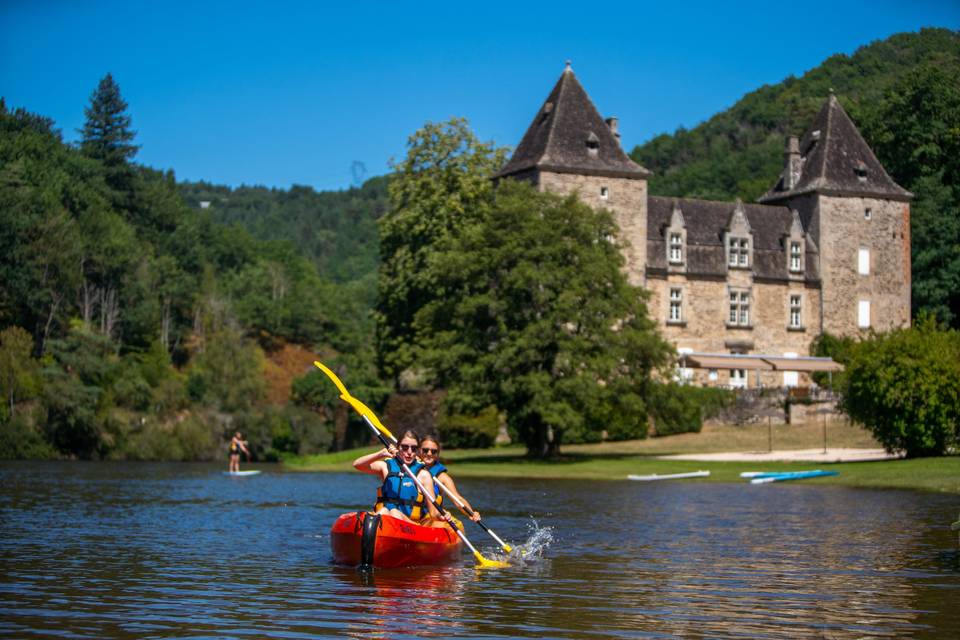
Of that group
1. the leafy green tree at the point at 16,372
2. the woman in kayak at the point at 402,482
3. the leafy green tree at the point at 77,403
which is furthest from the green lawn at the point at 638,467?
the woman in kayak at the point at 402,482

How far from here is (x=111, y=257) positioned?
83.5 metres

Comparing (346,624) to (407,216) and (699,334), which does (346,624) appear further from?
(699,334)

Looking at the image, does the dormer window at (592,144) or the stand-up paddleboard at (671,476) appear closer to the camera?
the stand-up paddleboard at (671,476)

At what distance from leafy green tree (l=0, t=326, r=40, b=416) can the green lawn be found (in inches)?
531

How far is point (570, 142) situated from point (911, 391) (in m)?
32.6

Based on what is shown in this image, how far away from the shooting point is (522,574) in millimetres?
18922

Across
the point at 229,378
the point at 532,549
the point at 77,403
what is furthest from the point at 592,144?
the point at 532,549

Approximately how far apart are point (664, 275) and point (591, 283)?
72.4 ft

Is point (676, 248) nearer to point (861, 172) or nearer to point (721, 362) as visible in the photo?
point (721, 362)

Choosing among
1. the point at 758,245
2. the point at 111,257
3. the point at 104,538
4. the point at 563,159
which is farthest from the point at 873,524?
the point at 111,257

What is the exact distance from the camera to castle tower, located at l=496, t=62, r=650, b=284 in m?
70.1

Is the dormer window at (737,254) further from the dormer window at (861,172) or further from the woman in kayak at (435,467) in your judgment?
the woman in kayak at (435,467)

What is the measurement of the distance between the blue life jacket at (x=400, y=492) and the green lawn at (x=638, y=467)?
19203 millimetres

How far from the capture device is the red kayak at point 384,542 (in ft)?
61.3
